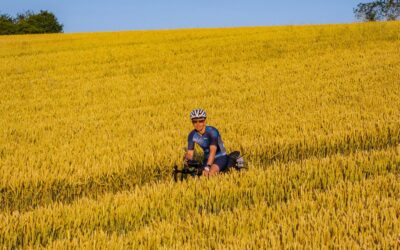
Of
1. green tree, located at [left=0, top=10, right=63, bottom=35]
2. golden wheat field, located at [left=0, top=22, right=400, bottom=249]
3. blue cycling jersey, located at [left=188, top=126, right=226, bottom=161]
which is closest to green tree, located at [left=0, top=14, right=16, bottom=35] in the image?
green tree, located at [left=0, top=10, right=63, bottom=35]

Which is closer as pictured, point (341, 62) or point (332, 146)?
point (332, 146)

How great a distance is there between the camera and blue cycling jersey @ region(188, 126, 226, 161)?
6691mm

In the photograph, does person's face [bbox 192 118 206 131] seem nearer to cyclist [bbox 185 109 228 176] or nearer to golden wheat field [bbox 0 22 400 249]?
cyclist [bbox 185 109 228 176]

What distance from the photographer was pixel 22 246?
16.5ft

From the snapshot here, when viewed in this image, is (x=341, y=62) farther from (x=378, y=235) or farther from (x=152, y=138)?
(x=378, y=235)

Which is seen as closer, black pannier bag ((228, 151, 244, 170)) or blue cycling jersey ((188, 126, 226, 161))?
blue cycling jersey ((188, 126, 226, 161))

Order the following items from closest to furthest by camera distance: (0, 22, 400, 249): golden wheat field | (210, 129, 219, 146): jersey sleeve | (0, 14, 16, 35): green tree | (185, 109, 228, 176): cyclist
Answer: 1. (0, 22, 400, 249): golden wheat field
2. (185, 109, 228, 176): cyclist
3. (210, 129, 219, 146): jersey sleeve
4. (0, 14, 16, 35): green tree

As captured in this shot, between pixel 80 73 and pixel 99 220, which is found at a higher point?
pixel 80 73

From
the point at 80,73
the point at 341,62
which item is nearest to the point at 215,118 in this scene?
the point at 341,62

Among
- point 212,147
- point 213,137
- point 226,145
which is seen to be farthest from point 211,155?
point 226,145

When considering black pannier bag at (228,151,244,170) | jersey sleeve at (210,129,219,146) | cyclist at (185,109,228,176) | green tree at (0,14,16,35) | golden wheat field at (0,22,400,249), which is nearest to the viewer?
golden wheat field at (0,22,400,249)

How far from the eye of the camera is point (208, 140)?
22.2ft

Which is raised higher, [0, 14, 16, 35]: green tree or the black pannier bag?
[0, 14, 16, 35]: green tree

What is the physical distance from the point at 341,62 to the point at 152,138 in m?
13.0
